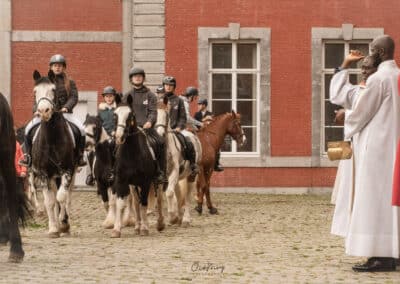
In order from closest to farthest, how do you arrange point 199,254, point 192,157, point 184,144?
point 199,254 → point 184,144 → point 192,157

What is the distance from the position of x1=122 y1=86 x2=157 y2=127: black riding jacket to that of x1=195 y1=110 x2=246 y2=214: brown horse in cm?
386

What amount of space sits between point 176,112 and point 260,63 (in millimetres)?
9388

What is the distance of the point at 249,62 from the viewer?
2658 centimetres

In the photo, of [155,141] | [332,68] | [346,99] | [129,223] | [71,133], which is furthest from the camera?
[332,68]

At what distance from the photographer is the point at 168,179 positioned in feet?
53.4

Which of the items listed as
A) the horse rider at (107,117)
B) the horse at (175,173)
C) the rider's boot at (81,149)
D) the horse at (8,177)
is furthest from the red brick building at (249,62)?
the horse at (8,177)

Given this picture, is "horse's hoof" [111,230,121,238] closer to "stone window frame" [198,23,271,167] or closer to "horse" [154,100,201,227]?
"horse" [154,100,201,227]

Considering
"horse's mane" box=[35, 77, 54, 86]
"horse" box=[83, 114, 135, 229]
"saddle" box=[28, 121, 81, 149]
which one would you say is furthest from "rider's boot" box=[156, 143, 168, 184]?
"horse's mane" box=[35, 77, 54, 86]

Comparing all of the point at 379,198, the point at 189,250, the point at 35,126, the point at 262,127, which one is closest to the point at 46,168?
the point at 35,126

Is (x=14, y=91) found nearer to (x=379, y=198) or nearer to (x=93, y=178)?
(x=93, y=178)

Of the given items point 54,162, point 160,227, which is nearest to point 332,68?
point 160,227

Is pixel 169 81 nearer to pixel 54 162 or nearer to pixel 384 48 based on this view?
pixel 54 162

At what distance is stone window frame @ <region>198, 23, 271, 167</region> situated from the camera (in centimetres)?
2631

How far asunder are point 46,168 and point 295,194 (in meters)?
12.4
